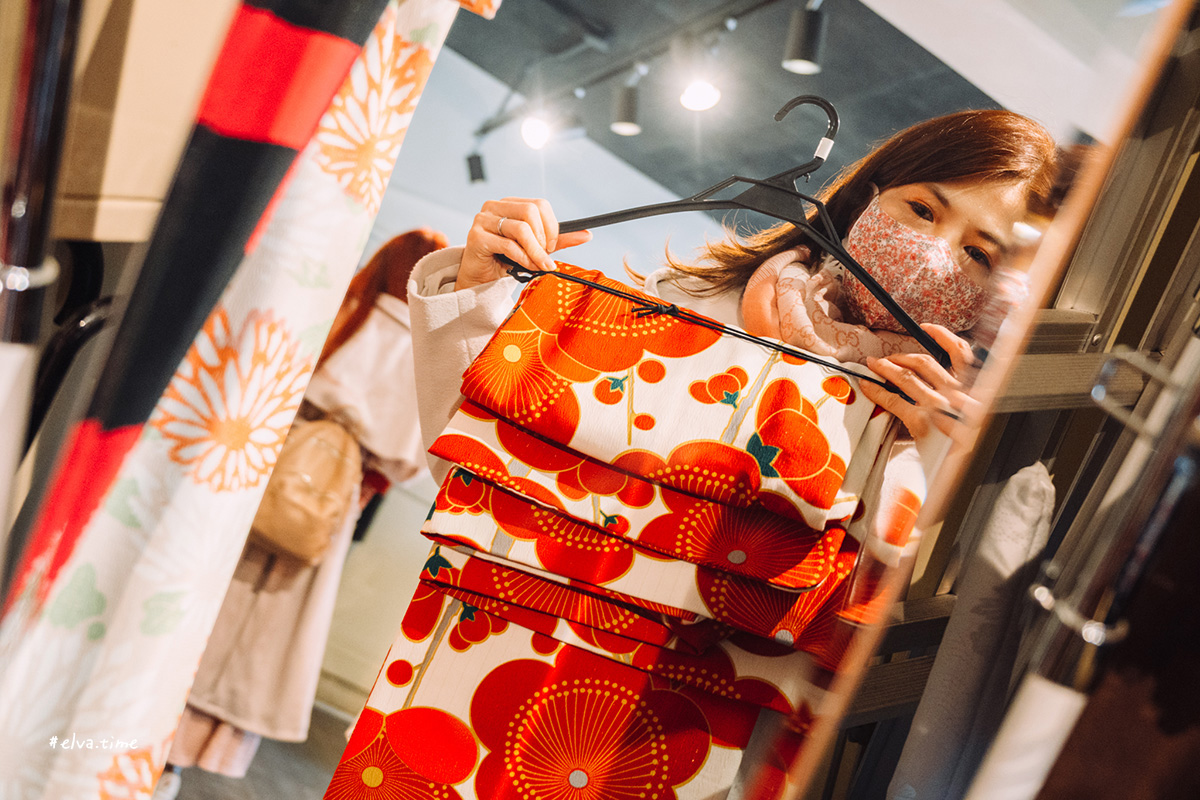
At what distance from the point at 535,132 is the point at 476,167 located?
0.18ft

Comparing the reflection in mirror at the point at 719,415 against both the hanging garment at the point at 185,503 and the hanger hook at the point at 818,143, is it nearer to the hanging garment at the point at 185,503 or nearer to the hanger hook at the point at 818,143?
the hanger hook at the point at 818,143

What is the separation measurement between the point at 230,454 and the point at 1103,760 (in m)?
0.51

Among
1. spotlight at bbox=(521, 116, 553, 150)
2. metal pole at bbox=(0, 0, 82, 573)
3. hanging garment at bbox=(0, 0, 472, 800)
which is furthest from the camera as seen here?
spotlight at bbox=(521, 116, 553, 150)

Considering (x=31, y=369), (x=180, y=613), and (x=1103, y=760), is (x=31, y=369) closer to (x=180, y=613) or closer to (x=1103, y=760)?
(x=180, y=613)

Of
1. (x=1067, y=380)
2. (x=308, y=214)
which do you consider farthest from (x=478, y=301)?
(x=1067, y=380)

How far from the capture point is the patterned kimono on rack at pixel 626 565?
0.48 meters

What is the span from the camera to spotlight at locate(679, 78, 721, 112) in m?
0.55

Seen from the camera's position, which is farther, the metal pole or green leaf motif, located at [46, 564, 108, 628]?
green leaf motif, located at [46, 564, 108, 628]

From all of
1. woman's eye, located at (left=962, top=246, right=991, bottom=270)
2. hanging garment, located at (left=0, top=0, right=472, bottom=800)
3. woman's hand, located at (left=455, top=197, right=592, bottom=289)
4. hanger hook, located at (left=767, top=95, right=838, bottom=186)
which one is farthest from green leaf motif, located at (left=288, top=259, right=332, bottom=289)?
woman's eye, located at (left=962, top=246, right=991, bottom=270)

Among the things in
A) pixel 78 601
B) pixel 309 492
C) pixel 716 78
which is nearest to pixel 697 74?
pixel 716 78

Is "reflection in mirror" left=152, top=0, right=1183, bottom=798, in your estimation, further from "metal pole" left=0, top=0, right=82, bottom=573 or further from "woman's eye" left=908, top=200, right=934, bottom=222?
"metal pole" left=0, top=0, right=82, bottom=573

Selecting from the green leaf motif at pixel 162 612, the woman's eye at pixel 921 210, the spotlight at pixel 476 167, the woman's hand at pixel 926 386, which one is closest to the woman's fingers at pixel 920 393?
the woman's hand at pixel 926 386

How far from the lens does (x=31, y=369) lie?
14.4 inches

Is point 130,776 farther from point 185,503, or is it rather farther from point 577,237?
point 577,237
